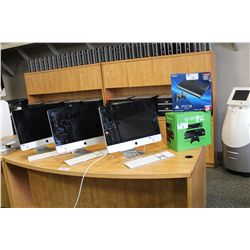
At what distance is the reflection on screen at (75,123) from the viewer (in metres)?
2.03

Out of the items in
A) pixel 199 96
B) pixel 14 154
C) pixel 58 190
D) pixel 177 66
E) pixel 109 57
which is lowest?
pixel 58 190

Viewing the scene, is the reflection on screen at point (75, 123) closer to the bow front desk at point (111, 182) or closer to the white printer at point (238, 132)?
the bow front desk at point (111, 182)

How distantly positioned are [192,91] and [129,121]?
154 cm

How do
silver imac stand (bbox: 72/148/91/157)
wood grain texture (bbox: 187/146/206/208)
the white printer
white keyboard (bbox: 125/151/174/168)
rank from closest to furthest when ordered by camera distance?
1. wood grain texture (bbox: 187/146/206/208)
2. white keyboard (bbox: 125/151/174/168)
3. silver imac stand (bbox: 72/148/91/157)
4. the white printer

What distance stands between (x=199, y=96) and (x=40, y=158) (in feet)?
6.87

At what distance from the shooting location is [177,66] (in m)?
3.45

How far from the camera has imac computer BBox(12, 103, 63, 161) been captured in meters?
2.24

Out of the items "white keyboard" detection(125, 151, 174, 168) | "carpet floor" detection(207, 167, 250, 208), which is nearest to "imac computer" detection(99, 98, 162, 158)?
"white keyboard" detection(125, 151, 174, 168)

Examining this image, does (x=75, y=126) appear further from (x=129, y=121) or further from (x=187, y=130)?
(x=187, y=130)

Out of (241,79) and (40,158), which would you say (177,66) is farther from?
(40,158)

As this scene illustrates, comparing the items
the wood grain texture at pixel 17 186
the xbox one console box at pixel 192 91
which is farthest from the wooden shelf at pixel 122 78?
the wood grain texture at pixel 17 186

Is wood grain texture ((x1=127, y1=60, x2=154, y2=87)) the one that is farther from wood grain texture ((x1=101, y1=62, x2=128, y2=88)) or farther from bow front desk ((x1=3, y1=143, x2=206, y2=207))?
bow front desk ((x1=3, y1=143, x2=206, y2=207))

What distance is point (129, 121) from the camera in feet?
6.54
